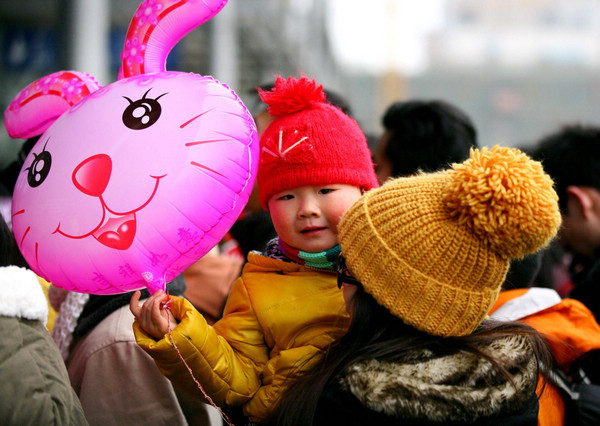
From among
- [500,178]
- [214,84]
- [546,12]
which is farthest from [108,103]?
[546,12]

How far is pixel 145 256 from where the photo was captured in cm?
140

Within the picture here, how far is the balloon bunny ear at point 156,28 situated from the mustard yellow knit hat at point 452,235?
0.67 meters

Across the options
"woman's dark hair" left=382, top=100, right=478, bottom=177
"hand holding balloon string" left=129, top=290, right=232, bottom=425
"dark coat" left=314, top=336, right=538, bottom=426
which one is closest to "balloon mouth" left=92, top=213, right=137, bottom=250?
"hand holding balloon string" left=129, top=290, right=232, bottom=425

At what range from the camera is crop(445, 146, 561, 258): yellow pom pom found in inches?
49.8

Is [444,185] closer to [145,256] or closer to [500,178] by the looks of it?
[500,178]

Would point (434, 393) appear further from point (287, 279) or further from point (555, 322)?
point (555, 322)

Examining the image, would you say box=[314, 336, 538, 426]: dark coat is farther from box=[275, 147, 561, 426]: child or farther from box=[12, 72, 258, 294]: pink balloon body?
box=[12, 72, 258, 294]: pink balloon body

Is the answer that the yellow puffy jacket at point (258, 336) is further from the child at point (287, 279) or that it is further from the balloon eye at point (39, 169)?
the balloon eye at point (39, 169)

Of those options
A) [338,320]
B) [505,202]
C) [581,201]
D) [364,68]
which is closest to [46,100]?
[338,320]

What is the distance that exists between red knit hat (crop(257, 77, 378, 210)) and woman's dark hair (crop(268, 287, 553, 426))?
37 cm

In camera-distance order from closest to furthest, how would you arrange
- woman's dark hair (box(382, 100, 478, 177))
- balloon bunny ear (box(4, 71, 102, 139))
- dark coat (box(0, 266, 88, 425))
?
dark coat (box(0, 266, 88, 425))
balloon bunny ear (box(4, 71, 102, 139))
woman's dark hair (box(382, 100, 478, 177))

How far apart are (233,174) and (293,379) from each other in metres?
0.52

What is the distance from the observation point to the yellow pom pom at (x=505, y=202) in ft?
4.15

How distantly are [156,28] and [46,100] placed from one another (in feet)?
1.31
